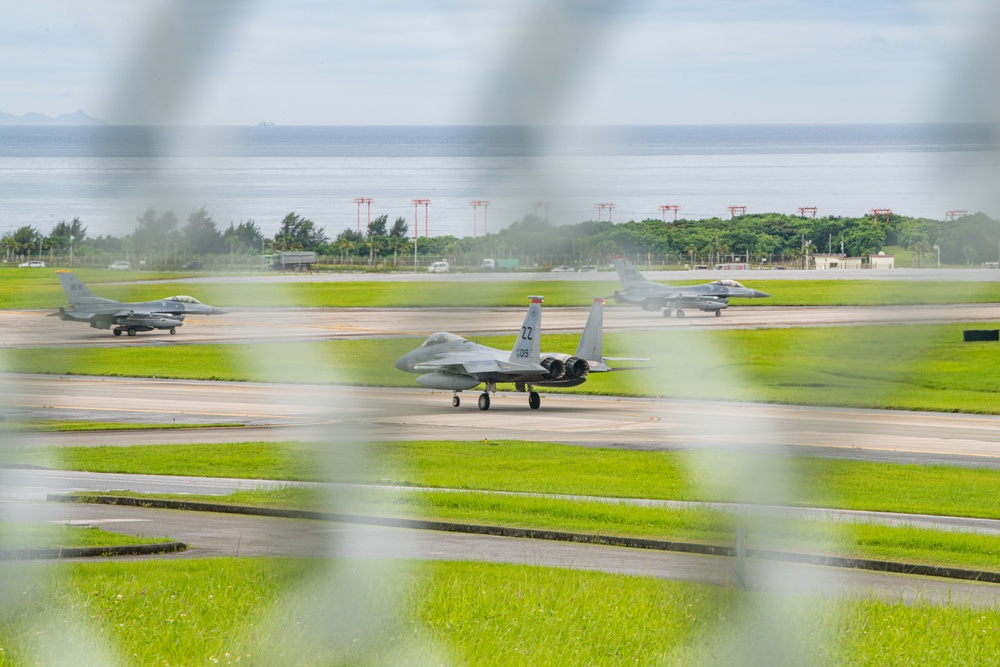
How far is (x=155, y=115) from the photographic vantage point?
12.3 ft

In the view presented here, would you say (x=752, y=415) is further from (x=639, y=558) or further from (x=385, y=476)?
(x=639, y=558)

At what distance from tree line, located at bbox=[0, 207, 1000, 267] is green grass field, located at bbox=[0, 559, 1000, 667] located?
1.66 metres

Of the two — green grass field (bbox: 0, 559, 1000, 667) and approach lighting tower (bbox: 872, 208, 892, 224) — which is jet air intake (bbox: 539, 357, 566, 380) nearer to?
green grass field (bbox: 0, 559, 1000, 667)

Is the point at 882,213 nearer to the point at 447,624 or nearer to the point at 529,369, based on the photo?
the point at 447,624

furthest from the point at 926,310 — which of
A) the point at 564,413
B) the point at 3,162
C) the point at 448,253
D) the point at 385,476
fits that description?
the point at 564,413

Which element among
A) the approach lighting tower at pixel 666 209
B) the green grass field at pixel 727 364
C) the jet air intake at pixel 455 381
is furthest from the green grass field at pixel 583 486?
the jet air intake at pixel 455 381

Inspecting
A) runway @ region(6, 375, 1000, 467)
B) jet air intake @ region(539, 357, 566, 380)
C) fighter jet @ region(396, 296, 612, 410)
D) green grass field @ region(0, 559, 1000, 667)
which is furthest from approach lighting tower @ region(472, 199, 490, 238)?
jet air intake @ region(539, 357, 566, 380)

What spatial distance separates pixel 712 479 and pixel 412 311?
4.55 ft

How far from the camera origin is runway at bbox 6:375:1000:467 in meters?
4.46

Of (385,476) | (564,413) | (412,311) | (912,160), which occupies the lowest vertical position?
(564,413)

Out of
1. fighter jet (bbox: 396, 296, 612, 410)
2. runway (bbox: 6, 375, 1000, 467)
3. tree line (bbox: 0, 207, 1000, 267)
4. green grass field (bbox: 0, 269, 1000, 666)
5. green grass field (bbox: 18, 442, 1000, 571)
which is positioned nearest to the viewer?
tree line (bbox: 0, 207, 1000, 267)

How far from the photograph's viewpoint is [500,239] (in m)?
3.55

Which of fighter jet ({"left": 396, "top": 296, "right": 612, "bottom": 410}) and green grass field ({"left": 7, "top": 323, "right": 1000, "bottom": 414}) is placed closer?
green grass field ({"left": 7, "top": 323, "right": 1000, "bottom": 414})

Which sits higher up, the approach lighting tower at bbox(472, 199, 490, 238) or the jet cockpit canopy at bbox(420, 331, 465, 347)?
the approach lighting tower at bbox(472, 199, 490, 238)
